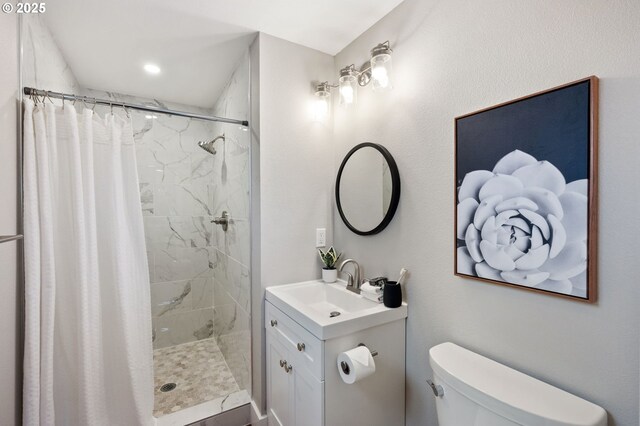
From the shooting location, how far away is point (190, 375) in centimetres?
231

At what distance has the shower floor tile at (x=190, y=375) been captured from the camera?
77.9 inches

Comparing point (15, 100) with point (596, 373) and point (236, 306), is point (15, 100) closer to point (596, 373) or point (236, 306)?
point (236, 306)

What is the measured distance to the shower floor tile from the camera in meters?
1.98

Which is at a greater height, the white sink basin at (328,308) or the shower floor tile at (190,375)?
the white sink basin at (328,308)

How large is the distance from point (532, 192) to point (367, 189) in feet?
2.73

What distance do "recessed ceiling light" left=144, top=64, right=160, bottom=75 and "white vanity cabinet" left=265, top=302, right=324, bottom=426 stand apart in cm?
194

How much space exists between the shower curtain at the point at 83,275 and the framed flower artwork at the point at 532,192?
165 centimetres

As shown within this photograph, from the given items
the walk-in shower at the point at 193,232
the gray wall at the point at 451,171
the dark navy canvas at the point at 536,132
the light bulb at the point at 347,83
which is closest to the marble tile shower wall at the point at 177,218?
the walk-in shower at the point at 193,232

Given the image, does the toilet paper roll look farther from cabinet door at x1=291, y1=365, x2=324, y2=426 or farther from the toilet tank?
the toilet tank

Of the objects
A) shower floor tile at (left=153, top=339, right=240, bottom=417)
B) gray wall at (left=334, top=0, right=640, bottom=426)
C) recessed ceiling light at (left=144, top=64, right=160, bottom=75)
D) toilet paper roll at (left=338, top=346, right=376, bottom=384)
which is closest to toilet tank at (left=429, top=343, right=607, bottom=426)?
gray wall at (left=334, top=0, right=640, bottom=426)

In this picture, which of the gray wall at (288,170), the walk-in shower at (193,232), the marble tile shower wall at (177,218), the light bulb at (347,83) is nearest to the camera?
the light bulb at (347,83)

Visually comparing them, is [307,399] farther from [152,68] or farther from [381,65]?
[152,68]

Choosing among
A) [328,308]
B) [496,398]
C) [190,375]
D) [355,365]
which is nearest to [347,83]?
[328,308]

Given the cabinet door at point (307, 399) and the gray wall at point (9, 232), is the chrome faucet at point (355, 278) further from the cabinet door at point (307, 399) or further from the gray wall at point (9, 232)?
the gray wall at point (9, 232)
